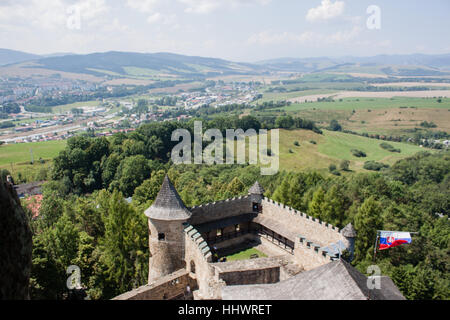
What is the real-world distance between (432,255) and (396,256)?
5336mm

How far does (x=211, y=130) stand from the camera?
103 meters

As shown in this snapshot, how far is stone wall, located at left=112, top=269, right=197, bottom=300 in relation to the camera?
2215 cm

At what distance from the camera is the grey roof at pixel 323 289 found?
46.8 feet

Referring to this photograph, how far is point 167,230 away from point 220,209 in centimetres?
920

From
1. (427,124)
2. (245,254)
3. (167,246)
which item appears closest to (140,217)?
(167,246)

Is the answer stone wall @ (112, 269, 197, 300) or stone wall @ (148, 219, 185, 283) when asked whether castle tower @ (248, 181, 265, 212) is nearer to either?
stone wall @ (148, 219, 185, 283)

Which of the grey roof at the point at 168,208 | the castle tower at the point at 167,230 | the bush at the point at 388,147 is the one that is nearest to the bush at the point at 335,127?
the bush at the point at 388,147

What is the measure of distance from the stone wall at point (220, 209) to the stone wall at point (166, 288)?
303 inches

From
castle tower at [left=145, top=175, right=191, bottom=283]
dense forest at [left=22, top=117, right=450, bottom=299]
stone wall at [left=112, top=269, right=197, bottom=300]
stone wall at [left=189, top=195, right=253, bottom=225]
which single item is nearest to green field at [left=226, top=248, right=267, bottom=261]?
stone wall at [left=189, top=195, right=253, bottom=225]

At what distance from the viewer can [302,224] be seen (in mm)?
31109

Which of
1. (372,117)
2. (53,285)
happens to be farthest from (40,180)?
(372,117)

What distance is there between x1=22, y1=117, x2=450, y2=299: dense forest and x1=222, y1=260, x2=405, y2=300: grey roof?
14.7 meters
